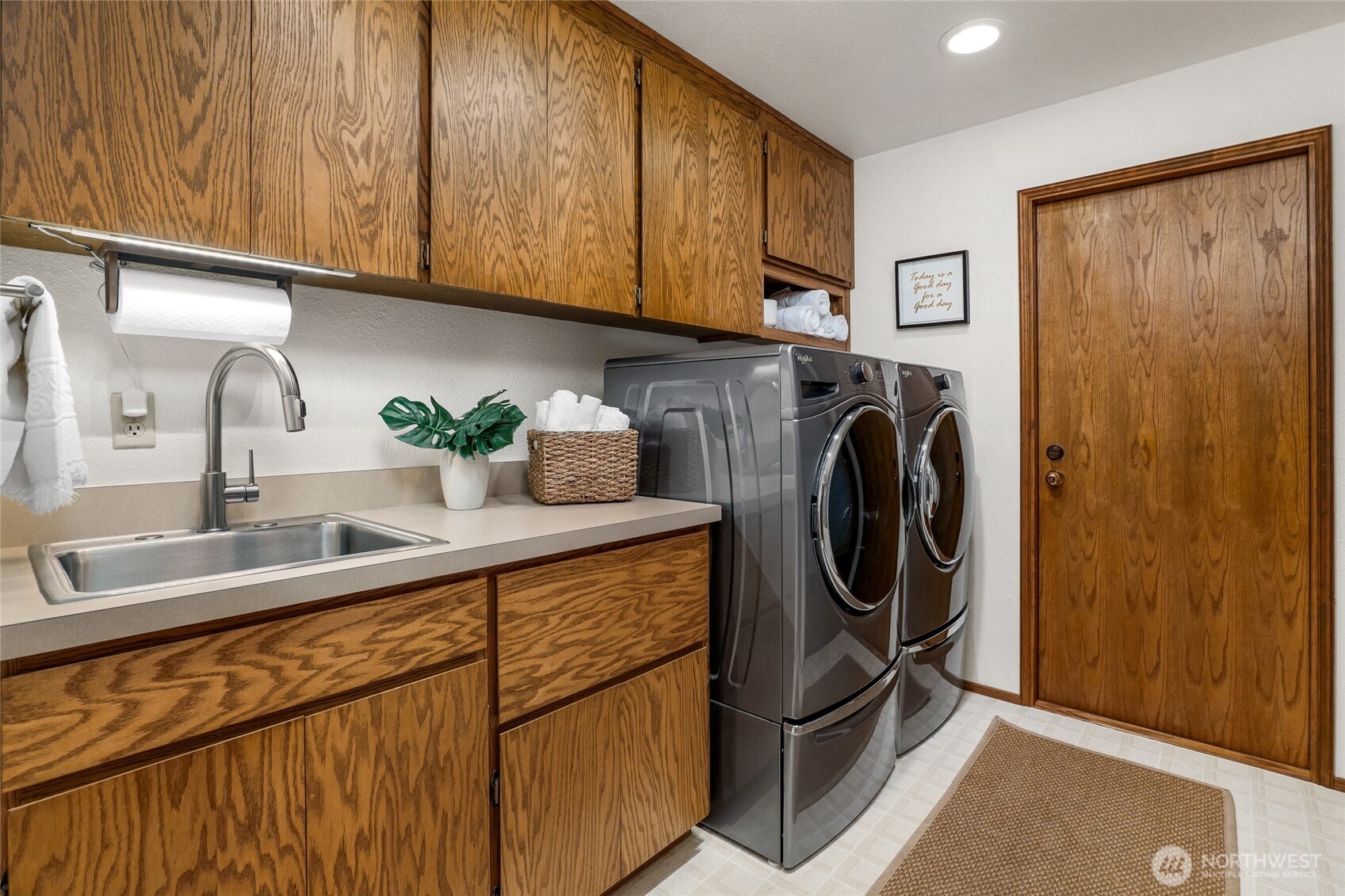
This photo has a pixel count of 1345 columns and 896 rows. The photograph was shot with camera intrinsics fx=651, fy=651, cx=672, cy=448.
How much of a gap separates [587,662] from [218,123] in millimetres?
1221

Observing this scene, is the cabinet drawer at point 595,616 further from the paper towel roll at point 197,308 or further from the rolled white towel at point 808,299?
the rolled white towel at point 808,299

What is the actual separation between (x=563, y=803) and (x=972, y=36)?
2345mm

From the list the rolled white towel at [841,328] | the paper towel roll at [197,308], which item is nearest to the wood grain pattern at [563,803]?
the paper towel roll at [197,308]

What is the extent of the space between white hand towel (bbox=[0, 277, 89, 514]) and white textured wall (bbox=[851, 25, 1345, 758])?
2.66 metres

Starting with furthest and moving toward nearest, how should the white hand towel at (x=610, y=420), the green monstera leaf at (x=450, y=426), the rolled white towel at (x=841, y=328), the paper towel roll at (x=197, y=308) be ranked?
the rolled white towel at (x=841, y=328) < the white hand towel at (x=610, y=420) < the green monstera leaf at (x=450, y=426) < the paper towel roll at (x=197, y=308)

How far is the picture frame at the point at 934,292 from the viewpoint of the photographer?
2629 mm

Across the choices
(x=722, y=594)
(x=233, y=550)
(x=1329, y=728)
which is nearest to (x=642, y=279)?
(x=722, y=594)

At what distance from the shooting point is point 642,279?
189 centimetres

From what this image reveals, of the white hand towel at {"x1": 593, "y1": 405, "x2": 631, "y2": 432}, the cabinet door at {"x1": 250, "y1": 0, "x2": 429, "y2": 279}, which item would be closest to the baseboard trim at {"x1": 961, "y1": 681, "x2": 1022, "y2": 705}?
the white hand towel at {"x1": 593, "y1": 405, "x2": 631, "y2": 432}

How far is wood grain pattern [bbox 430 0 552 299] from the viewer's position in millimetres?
1435

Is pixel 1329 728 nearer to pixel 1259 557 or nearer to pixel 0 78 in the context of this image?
pixel 1259 557

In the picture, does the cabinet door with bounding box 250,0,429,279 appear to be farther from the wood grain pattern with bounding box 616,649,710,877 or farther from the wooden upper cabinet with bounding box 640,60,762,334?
the wood grain pattern with bounding box 616,649,710,877

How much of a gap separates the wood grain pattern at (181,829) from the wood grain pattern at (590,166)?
3.77ft

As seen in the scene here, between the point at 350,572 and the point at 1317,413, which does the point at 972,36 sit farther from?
the point at 350,572
